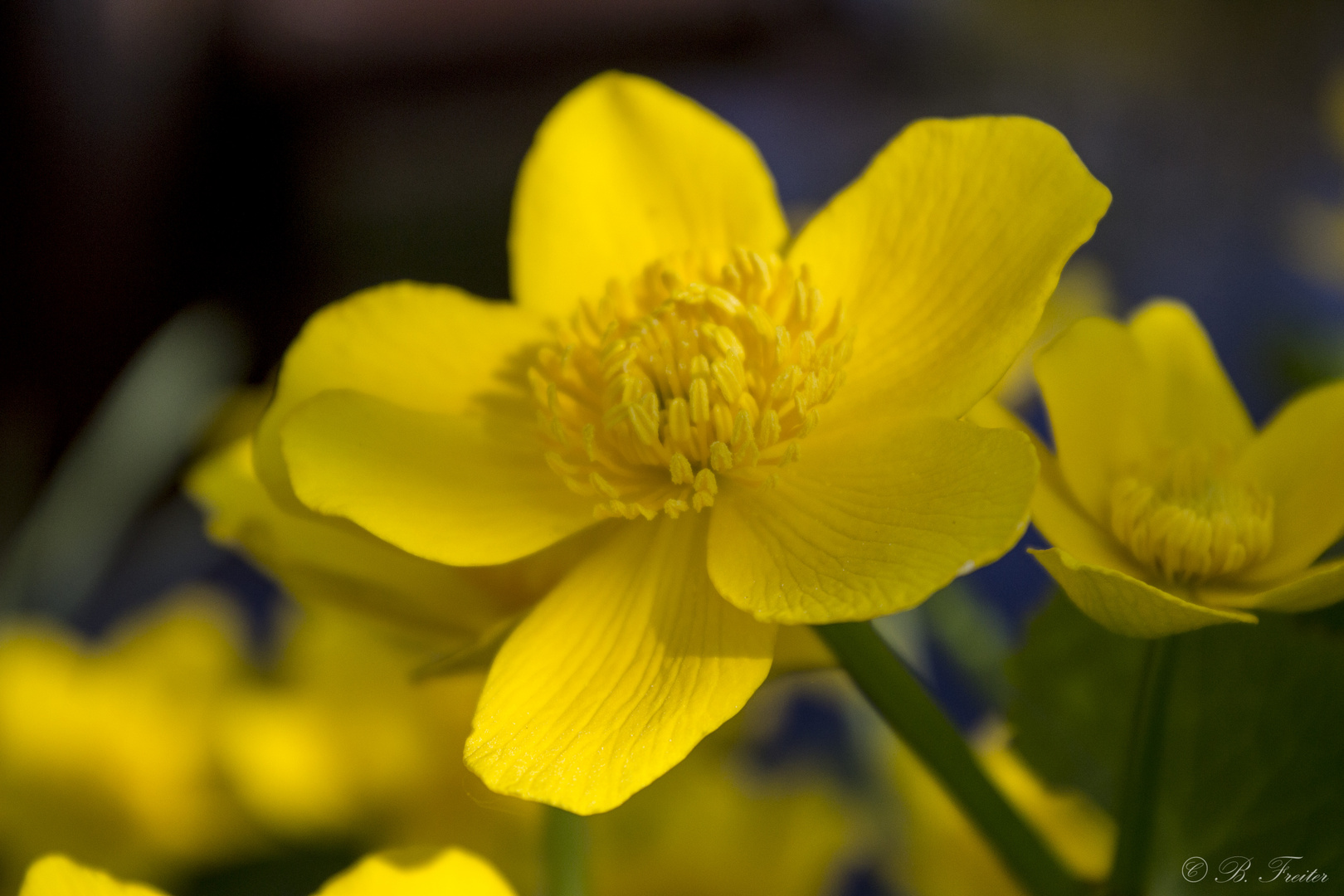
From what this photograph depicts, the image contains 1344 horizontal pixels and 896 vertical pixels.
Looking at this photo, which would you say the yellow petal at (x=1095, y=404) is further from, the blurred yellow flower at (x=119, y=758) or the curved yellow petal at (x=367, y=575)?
the blurred yellow flower at (x=119, y=758)

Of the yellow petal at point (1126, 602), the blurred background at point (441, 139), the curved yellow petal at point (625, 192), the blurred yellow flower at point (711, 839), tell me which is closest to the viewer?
the yellow petal at point (1126, 602)

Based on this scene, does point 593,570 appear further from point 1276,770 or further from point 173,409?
point 173,409

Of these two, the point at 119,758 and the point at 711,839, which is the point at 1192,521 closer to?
the point at 711,839

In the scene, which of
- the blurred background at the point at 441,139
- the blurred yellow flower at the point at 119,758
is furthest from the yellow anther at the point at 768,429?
the blurred background at the point at 441,139

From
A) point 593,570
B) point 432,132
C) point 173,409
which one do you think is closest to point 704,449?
point 593,570

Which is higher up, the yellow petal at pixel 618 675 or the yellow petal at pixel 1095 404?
the yellow petal at pixel 1095 404

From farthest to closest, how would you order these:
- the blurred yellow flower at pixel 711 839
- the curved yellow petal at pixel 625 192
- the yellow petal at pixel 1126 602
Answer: the blurred yellow flower at pixel 711 839 < the curved yellow petal at pixel 625 192 < the yellow petal at pixel 1126 602

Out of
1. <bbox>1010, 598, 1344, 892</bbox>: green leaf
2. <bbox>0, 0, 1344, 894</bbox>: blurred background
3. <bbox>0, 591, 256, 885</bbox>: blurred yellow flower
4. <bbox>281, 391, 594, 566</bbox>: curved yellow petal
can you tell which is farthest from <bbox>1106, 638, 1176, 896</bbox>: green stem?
<bbox>0, 0, 1344, 894</bbox>: blurred background
